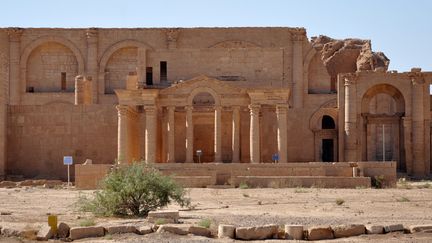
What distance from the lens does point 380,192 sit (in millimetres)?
31922

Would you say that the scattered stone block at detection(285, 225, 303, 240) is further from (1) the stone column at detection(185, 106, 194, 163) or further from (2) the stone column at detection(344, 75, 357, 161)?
(2) the stone column at detection(344, 75, 357, 161)

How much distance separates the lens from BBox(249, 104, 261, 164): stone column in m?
41.9

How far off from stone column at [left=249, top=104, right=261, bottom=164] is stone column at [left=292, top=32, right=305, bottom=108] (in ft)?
54.4

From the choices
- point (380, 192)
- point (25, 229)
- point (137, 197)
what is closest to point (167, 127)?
point (380, 192)

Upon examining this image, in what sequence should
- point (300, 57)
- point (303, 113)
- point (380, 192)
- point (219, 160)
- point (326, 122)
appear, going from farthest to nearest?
point (300, 57)
point (326, 122)
point (303, 113)
point (219, 160)
point (380, 192)

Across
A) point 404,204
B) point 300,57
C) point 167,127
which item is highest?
point 300,57

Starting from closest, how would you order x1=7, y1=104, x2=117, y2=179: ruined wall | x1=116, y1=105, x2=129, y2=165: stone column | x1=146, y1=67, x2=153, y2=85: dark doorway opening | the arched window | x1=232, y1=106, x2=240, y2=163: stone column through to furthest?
x1=116, y1=105, x2=129, y2=165: stone column
x1=232, y1=106, x2=240, y2=163: stone column
x1=7, y1=104, x2=117, y2=179: ruined wall
x1=146, y1=67, x2=153, y2=85: dark doorway opening
the arched window

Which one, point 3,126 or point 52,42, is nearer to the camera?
point 3,126

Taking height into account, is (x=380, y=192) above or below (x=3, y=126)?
below

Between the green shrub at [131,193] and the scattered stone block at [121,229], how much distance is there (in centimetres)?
411

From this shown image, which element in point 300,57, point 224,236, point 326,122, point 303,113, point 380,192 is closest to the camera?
point 224,236

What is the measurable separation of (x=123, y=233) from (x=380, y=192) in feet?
54.4

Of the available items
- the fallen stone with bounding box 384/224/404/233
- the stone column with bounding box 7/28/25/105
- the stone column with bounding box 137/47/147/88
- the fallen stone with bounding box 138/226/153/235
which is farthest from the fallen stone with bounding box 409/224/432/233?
the stone column with bounding box 7/28/25/105

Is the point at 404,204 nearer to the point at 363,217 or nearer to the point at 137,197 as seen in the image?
the point at 363,217
